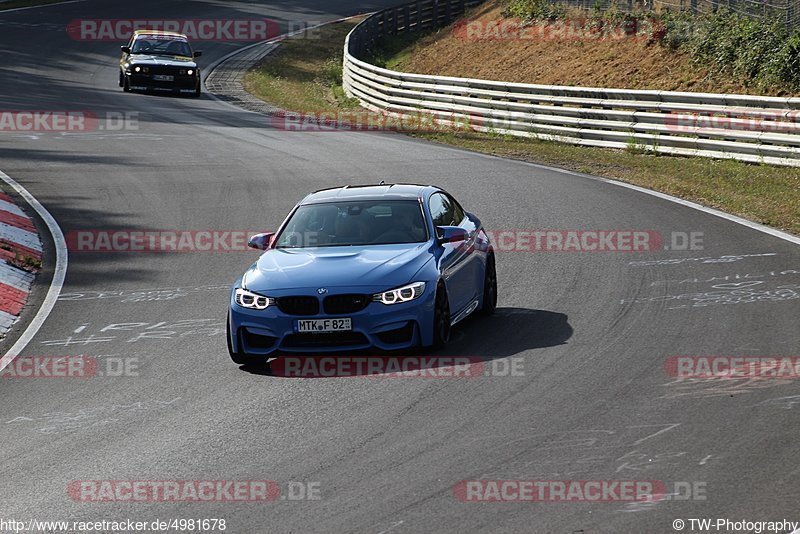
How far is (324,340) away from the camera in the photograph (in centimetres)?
1095

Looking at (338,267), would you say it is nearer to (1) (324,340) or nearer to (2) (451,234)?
(1) (324,340)

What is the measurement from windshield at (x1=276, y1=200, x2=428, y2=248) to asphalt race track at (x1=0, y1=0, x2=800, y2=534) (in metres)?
1.15

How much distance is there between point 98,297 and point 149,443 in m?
6.23

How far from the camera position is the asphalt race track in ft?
24.3

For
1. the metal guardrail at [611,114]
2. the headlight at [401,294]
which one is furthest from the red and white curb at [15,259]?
the metal guardrail at [611,114]

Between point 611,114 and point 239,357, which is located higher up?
point 239,357

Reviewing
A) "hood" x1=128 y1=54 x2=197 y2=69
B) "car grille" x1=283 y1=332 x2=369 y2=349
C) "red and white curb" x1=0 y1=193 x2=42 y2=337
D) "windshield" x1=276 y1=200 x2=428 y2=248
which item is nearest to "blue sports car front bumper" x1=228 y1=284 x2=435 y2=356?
"car grille" x1=283 y1=332 x2=369 y2=349

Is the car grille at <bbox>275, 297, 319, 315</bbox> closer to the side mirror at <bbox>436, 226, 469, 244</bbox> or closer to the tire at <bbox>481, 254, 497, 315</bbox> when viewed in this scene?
the side mirror at <bbox>436, 226, 469, 244</bbox>

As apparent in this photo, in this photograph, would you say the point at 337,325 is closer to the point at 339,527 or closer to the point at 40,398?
the point at 40,398

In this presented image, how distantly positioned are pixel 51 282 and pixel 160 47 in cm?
2417

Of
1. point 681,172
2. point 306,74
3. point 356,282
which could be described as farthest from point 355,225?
point 306,74

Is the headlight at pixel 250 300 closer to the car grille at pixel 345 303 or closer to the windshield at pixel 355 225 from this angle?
the car grille at pixel 345 303

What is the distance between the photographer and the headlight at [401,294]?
35.9 ft

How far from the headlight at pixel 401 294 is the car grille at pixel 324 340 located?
36cm
